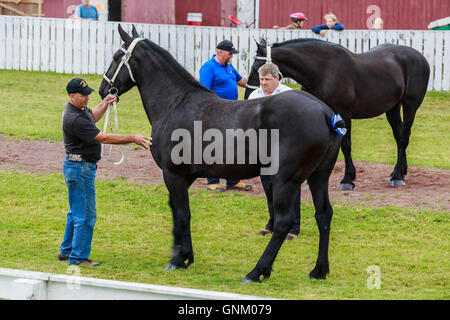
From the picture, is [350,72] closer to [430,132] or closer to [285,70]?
[285,70]

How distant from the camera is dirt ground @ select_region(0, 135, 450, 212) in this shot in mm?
10883

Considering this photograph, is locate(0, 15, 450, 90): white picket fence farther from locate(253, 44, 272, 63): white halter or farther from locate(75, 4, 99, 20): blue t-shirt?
locate(253, 44, 272, 63): white halter

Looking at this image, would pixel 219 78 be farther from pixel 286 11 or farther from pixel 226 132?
pixel 286 11

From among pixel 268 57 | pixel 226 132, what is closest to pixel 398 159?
pixel 268 57

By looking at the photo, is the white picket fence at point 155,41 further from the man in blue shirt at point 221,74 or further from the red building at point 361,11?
the man in blue shirt at point 221,74

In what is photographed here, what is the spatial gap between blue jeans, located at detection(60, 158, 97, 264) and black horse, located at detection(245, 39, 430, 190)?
2.85 meters

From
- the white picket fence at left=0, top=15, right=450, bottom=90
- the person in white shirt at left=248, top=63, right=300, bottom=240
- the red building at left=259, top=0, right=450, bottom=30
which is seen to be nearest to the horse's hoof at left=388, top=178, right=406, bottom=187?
the person in white shirt at left=248, top=63, right=300, bottom=240

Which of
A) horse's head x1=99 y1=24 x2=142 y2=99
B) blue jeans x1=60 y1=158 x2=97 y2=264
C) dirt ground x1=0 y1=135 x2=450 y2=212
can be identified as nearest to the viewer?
blue jeans x1=60 y1=158 x2=97 y2=264

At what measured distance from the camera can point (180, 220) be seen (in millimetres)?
7844

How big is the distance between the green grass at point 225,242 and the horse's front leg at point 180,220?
0.14 metres

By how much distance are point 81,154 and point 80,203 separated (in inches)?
20.7

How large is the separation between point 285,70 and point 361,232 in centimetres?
268

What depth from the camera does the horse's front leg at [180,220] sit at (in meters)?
7.76
